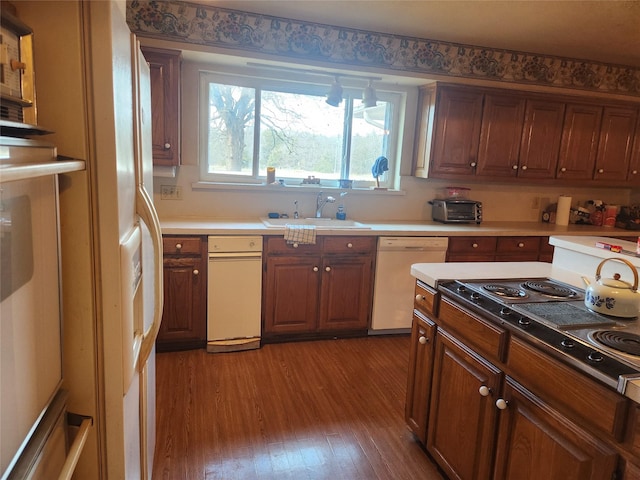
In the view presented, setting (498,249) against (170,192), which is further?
(498,249)

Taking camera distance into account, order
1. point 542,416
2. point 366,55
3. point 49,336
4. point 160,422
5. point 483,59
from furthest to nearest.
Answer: point 483,59 < point 366,55 < point 160,422 < point 542,416 < point 49,336

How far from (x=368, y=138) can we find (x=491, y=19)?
129cm

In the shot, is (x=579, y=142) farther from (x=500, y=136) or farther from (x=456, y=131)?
(x=456, y=131)

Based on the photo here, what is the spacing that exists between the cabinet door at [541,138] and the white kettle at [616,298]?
100.0 inches

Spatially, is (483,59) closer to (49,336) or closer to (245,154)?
(245,154)

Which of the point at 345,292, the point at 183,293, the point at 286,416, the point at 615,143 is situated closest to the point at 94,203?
the point at 286,416

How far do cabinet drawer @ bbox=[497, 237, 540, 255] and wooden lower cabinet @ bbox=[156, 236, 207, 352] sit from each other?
94.2 inches

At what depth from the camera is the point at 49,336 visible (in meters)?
0.80

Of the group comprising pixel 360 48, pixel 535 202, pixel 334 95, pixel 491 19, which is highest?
pixel 491 19

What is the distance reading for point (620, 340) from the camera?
4.13ft

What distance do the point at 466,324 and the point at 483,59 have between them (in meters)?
2.77

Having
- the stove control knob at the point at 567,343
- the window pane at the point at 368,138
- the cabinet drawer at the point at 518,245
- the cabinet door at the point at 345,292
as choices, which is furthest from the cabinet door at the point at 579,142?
the stove control knob at the point at 567,343

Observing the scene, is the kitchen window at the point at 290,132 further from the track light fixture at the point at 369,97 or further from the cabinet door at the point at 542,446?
the cabinet door at the point at 542,446

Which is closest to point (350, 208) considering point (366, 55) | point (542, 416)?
point (366, 55)
